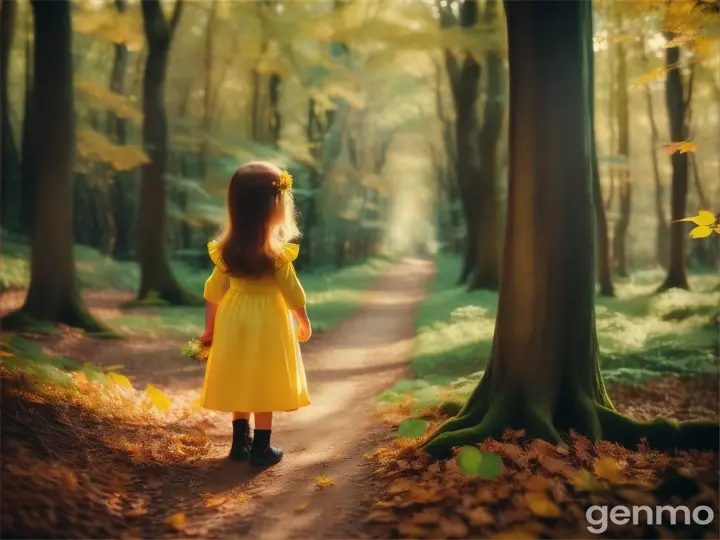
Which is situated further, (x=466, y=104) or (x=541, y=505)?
(x=466, y=104)

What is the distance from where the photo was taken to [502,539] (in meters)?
3.16

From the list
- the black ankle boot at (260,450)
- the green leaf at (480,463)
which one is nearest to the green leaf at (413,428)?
the green leaf at (480,463)

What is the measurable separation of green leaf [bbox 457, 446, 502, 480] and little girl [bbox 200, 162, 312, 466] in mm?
1374

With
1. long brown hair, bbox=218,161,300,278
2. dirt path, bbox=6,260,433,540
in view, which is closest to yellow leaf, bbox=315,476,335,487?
dirt path, bbox=6,260,433,540

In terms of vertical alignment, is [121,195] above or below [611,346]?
above

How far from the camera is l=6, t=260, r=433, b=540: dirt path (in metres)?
3.64

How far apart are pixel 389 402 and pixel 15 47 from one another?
85.4 feet

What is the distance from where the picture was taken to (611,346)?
920 centimetres

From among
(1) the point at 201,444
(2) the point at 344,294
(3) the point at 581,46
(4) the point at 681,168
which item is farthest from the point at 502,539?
(2) the point at 344,294

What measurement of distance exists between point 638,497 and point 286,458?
8.88ft

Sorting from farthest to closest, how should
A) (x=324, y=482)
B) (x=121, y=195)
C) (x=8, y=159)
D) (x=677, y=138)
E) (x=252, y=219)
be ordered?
(x=121, y=195)
(x=8, y=159)
(x=677, y=138)
(x=252, y=219)
(x=324, y=482)

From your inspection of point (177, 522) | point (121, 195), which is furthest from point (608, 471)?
point (121, 195)

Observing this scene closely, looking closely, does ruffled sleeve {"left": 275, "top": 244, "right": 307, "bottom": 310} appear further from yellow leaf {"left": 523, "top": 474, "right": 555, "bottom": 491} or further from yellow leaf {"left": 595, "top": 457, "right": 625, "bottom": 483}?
yellow leaf {"left": 595, "top": 457, "right": 625, "bottom": 483}

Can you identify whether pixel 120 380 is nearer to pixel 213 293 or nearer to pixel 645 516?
pixel 213 293
